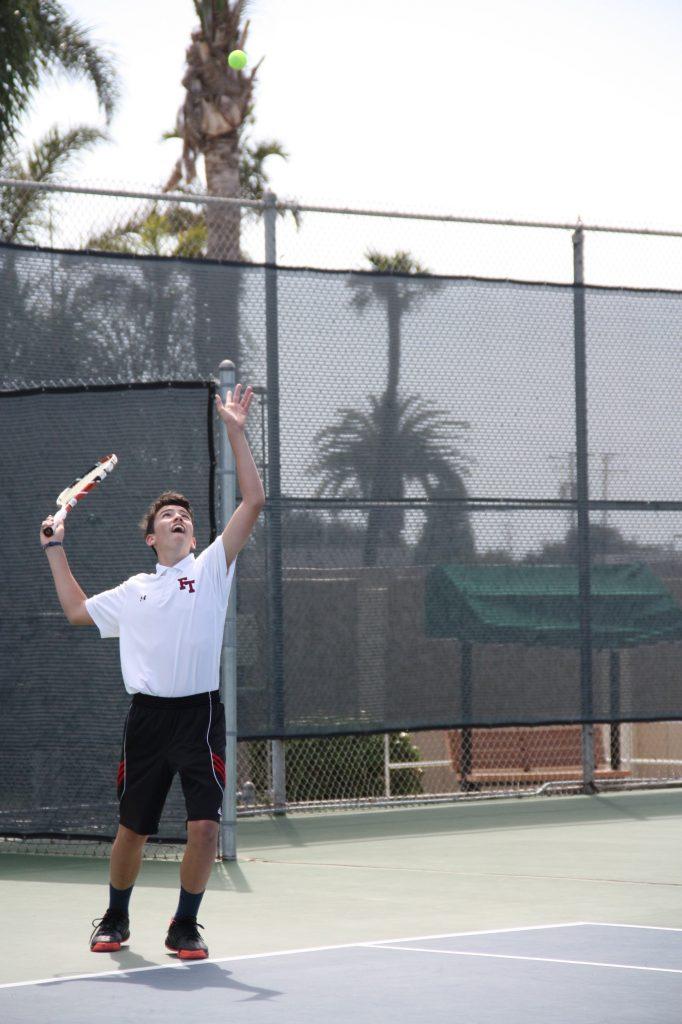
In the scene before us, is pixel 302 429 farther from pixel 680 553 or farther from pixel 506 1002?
pixel 506 1002

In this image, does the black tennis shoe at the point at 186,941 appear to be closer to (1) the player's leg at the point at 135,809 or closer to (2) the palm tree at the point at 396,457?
(1) the player's leg at the point at 135,809

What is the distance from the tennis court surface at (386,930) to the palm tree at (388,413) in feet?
5.86

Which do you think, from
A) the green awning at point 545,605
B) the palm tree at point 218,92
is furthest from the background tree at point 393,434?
the palm tree at point 218,92

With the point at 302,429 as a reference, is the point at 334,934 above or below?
below

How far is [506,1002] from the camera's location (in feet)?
16.2

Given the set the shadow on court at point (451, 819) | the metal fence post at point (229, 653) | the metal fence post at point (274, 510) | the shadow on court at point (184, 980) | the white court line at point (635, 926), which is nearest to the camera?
the shadow on court at point (184, 980)

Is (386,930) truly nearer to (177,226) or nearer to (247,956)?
(247,956)

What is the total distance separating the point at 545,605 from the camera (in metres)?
10.8

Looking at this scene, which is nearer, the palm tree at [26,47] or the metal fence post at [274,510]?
the metal fence post at [274,510]

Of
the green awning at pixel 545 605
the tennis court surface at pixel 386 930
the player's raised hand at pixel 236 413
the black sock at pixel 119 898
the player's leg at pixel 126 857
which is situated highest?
the player's raised hand at pixel 236 413

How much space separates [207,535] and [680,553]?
13.3ft

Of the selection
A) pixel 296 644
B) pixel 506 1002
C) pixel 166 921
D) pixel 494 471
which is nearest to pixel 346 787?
pixel 296 644

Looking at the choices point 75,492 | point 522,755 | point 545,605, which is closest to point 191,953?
point 75,492

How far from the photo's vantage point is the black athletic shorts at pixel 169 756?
233 inches
